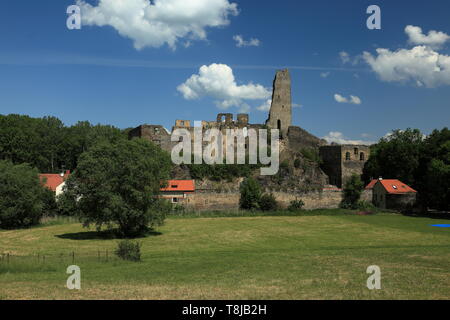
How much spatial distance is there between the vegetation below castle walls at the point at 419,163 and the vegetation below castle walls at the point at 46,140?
33922mm

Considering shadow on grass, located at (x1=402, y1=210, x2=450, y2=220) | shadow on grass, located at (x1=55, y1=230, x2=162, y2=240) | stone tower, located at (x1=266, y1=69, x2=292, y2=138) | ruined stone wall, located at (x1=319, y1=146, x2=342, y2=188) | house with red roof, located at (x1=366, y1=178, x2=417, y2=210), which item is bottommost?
shadow on grass, located at (x1=55, y1=230, x2=162, y2=240)

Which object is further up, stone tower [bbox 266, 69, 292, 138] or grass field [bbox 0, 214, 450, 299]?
stone tower [bbox 266, 69, 292, 138]

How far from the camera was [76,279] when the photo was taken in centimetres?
1569

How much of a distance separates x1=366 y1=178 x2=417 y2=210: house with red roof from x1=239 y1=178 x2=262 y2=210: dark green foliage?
576 inches

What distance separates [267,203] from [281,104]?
22497 mm

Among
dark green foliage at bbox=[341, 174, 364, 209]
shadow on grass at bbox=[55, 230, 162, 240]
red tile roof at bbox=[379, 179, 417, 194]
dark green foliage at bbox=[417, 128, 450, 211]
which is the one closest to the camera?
shadow on grass at bbox=[55, 230, 162, 240]

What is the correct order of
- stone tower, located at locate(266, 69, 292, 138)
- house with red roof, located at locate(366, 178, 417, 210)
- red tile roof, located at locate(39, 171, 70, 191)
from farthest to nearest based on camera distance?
stone tower, located at locate(266, 69, 292, 138)
house with red roof, located at locate(366, 178, 417, 210)
red tile roof, located at locate(39, 171, 70, 191)

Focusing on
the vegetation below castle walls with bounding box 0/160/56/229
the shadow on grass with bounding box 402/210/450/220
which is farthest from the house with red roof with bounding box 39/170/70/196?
the shadow on grass with bounding box 402/210/450/220

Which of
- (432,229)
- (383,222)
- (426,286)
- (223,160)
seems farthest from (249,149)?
(426,286)

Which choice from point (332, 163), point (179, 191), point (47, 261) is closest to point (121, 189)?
point (47, 261)

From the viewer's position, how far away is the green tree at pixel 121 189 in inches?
1182

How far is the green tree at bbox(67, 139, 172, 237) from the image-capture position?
30016 mm

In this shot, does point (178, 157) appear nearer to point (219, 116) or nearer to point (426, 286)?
point (219, 116)

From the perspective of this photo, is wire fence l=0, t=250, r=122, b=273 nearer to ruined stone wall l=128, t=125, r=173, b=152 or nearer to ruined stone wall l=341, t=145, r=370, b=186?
ruined stone wall l=128, t=125, r=173, b=152
